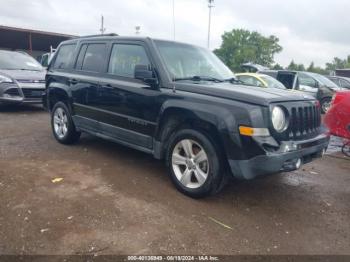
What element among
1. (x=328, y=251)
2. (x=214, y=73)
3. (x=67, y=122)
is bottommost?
(x=328, y=251)

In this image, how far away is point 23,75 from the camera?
9.66 metres

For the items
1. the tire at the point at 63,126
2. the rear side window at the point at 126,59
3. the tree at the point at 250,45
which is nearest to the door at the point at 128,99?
the rear side window at the point at 126,59

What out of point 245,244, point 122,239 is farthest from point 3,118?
point 245,244

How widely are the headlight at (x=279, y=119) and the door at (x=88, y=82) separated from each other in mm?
2721

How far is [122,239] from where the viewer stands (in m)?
3.18

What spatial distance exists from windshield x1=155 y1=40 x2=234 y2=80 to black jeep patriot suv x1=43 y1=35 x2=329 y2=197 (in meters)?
0.02

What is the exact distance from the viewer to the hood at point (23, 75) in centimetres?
945

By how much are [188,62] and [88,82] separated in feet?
5.37

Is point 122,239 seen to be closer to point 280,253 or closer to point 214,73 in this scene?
point 280,253

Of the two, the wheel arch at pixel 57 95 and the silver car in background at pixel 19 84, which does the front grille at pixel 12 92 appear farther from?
the wheel arch at pixel 57 95

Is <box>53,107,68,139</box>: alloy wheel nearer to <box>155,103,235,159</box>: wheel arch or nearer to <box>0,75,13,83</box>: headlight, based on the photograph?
<box>155,103,235,159</box>: wheel arch

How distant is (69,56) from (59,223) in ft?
11.7

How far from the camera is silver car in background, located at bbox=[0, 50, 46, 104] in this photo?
9.29 m

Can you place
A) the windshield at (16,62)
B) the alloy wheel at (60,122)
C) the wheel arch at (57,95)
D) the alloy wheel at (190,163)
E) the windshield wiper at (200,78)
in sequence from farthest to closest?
1. the windshield at (16,62)
2. the alloy wheel at (60,122)
3. the wheel arch at (57,95)
4. the windshield wiper at (200,78)
5. the alloy wheel at (190,163)
